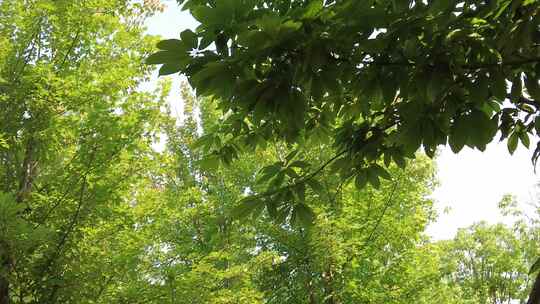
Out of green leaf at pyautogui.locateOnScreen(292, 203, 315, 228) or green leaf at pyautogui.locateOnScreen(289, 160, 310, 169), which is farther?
green leaf at pyautogui.locateOnScreen(289, 160, 310, 169)

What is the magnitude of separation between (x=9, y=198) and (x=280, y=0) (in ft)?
15.7

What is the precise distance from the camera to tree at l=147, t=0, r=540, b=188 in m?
1.38

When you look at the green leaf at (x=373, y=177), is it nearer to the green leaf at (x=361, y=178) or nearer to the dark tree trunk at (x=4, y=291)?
the green leaf at (x=361, y=178)

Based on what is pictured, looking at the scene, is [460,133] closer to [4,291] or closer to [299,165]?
[299,165]

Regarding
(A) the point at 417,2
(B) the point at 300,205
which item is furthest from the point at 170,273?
(A) the point at 417,2

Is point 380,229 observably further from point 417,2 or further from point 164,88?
point 417,2

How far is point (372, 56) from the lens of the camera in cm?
180

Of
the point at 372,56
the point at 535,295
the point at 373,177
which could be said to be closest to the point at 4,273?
the point at 373,177

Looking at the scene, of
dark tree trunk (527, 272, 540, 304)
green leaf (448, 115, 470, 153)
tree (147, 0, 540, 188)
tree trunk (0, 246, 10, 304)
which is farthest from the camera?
tree trunk (0, 246, 10, 304)

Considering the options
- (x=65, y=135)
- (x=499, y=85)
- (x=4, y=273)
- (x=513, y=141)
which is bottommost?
(x=499, y=85)

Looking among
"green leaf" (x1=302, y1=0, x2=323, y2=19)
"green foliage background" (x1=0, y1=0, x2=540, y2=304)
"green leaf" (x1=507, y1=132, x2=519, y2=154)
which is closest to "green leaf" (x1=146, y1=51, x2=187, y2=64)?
"green leaf" (x1=302, y1=0, x2=323, y2=19)

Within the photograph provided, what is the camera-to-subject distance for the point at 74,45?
7816 mm

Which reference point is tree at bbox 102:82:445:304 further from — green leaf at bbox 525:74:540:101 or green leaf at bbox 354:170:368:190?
green leaf at bbox 525:74:540:101

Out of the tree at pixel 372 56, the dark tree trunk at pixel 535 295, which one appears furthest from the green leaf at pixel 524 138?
the dark tree trunk at pixel 535 295
